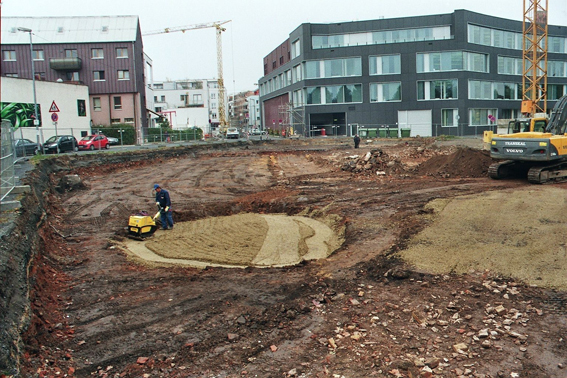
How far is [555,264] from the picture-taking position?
9.94 m

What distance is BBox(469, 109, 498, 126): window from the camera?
58719 mm

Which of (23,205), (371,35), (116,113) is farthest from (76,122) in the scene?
(23,205)

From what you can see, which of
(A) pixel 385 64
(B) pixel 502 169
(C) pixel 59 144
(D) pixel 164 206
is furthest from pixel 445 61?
(D) pixel 164 206

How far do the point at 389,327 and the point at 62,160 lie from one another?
84.1 ft

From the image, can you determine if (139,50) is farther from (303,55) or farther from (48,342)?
(48,342)

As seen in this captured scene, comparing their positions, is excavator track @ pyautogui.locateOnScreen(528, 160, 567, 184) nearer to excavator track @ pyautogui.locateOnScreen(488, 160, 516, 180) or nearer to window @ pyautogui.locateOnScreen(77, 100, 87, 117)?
excavator track @ pyautogui.locateOnScreen(488, 160, 516, 180)

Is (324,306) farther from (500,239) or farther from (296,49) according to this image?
(296,49)

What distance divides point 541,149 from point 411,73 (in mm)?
40646

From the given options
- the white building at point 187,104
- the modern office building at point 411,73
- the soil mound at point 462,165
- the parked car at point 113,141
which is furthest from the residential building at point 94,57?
the soil mound at point 462,165

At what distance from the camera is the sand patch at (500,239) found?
1000 centimetres

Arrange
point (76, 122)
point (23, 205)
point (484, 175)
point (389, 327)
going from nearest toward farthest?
point (389, 327), point (23, 205), point (484, 175), point (76, 122)

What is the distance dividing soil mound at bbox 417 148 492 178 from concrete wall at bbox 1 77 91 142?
87.6ft

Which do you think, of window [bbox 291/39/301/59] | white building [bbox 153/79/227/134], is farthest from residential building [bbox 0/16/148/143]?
window [bbox 291/39/301/59]

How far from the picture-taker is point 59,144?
34969 millimetres
